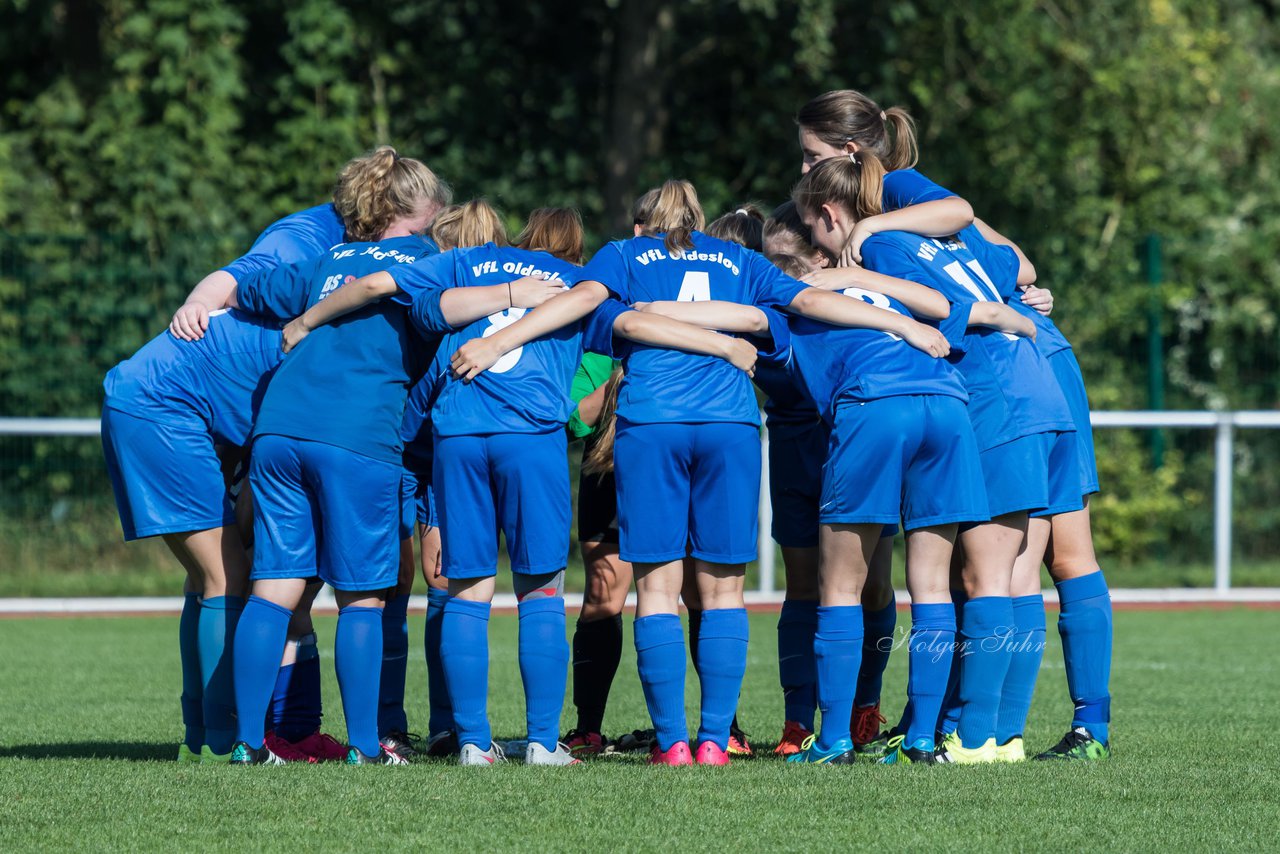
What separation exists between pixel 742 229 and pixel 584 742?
1859mm

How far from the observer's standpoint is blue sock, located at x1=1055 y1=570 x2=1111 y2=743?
5020 millimetres

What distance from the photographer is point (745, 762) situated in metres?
4.80

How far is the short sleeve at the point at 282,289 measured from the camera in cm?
498

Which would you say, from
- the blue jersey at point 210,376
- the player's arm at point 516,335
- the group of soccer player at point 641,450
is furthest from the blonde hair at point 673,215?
the blue jersey at point 210,376

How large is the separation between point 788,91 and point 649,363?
10.3 m

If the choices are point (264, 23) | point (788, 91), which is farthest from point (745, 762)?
point (264, 23)

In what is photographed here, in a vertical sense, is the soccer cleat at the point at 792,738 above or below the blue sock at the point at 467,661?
below

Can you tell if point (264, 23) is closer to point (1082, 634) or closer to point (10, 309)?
point (10, 309)

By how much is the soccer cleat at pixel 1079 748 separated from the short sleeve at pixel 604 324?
6.08 ft

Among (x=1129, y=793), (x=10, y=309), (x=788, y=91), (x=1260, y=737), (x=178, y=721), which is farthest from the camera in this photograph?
(x=788, y=91)

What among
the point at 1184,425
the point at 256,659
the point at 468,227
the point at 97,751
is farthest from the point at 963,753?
the point at 1184,425

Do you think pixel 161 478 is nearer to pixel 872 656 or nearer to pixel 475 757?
pixel 475 757

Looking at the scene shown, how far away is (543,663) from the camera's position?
15.5 ft

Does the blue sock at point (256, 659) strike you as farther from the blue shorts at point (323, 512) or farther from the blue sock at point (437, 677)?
the blue sock at point (437, 677)
